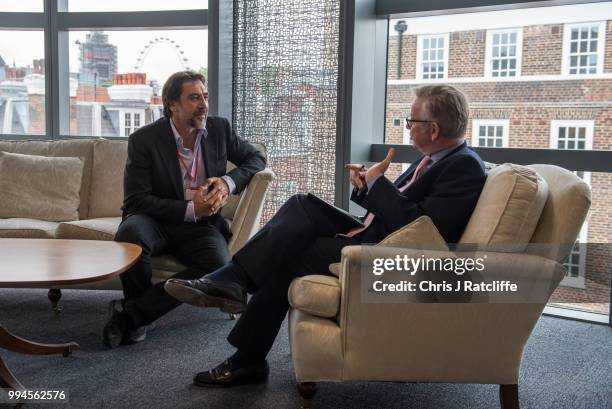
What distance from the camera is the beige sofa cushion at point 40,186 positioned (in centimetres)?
376

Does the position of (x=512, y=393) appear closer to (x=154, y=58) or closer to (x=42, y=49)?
(x=154, y=58)

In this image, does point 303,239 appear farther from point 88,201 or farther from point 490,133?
point 88,201

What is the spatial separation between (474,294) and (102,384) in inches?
56.2

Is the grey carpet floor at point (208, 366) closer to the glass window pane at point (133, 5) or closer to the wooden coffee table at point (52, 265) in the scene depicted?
the wooden coffee table at point (52, 265)

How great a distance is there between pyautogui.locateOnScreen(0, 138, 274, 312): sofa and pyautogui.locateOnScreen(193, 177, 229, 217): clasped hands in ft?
0.72

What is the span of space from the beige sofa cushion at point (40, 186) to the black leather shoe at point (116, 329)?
3.91 ft

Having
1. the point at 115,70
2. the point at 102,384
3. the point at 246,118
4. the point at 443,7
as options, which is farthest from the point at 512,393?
the point at 115,70

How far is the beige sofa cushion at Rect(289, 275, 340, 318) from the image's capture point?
2125 mm

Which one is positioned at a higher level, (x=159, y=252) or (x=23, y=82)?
(x=23, y=82)

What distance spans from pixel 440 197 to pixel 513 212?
27cm

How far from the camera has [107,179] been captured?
393cm

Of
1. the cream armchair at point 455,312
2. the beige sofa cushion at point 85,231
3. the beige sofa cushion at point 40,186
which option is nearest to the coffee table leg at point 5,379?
the cream armchair at point 455,312

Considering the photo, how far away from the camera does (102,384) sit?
7.88ft

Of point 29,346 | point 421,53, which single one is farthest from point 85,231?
point 421,53
